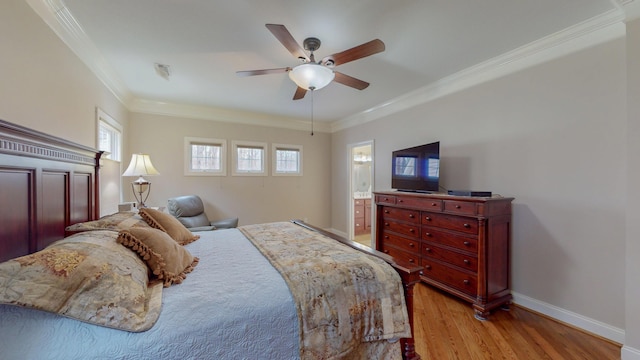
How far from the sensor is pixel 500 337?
1970mm

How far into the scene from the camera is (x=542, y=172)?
7.62 feet

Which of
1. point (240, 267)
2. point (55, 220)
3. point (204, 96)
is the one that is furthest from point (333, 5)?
point (204, 96)

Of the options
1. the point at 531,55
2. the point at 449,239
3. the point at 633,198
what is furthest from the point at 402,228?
the point at 531,55

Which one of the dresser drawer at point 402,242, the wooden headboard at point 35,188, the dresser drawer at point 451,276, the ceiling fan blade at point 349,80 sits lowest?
the dresser drawer at point 451,276

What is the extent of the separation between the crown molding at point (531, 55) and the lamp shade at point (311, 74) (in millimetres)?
1866

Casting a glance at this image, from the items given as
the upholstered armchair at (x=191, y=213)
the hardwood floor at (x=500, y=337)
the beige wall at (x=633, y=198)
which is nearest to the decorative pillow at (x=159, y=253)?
the hardwood floor at (x=500, y=337)

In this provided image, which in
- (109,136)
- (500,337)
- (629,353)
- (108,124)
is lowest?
(500,337)

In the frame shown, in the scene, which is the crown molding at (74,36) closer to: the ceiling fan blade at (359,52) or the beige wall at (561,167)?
the ceiling fan blade at (359,52)

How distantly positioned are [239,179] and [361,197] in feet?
9.30

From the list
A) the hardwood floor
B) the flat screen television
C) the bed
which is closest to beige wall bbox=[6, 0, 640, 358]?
the hardwood floor

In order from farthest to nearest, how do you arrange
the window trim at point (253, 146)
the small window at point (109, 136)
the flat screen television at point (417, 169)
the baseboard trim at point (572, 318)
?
the window trim at point (253, 146), the flat screen television at point (417, 169), the small window at point (109, 136), the baseboard trim at point (572, 318)

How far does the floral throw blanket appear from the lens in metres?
1.15

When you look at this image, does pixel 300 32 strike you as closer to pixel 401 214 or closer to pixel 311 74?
pixel 311 74

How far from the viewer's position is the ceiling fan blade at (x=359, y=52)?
1.74 metres
